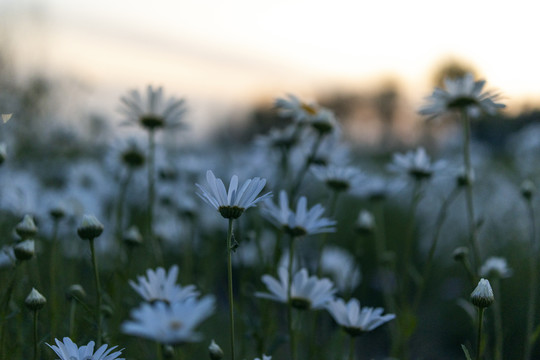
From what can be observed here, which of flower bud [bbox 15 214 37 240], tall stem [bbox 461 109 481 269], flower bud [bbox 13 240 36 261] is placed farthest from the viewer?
tall stem [bbox 461 109 481 269]

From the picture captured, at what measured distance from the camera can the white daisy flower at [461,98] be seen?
1.64 metres

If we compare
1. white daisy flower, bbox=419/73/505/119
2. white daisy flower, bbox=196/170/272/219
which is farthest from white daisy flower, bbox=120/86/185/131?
white daisy flower, bbox=196/170/272/219

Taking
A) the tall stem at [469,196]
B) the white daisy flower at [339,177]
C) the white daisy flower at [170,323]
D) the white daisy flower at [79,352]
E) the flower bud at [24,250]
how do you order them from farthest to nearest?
the white daisy flower at [339,177]
the tall stem at [469,196]
the flower bud at [24,250]
the white daisy flower at [79,352]
the white daisy flower at [170,323]

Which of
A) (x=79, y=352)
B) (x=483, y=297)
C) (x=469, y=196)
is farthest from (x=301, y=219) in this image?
(x=469, y=196)

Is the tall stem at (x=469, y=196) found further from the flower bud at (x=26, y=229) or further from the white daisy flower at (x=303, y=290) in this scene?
the flower bud at (x=26, y=229)

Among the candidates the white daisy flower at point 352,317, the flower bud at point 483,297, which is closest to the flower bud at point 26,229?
the white daisy flower at point 352,317

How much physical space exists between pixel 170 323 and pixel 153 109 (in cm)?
148

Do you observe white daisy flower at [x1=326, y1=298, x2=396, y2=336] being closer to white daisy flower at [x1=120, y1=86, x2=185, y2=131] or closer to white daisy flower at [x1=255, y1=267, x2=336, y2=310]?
white daisy flower at [x1=255, y1=267, x2=336, y2=310]

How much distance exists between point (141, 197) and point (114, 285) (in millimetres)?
1880

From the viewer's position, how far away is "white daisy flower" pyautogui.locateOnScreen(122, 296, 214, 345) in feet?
1.86

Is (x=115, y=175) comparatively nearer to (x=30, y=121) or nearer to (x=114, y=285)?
(x=114, y=285)

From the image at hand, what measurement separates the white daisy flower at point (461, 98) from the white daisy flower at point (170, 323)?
1246 millimetres

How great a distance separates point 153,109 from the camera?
78.4 inches

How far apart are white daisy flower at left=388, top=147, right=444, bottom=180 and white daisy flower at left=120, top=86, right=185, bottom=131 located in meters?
0.80
